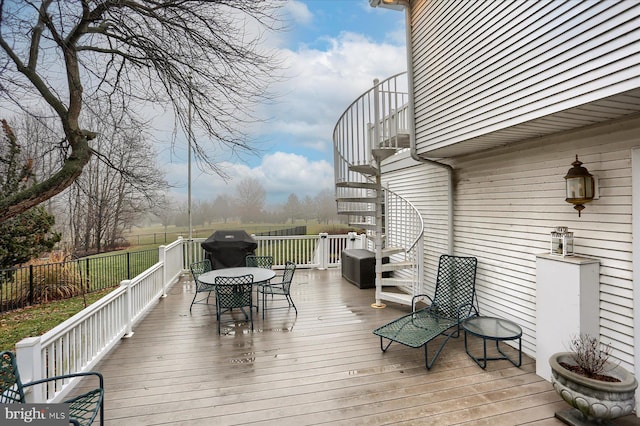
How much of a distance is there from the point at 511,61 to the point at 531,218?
5.75 feet

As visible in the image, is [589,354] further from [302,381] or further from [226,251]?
[226,251]

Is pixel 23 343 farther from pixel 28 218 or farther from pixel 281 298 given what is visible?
pixel 28 218

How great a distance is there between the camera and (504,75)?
288 cm

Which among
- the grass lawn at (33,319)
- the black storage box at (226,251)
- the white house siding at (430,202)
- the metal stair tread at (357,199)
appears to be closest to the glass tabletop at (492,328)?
the white house siding at (430,202)

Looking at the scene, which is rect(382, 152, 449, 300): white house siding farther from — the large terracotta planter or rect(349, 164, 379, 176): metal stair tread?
the large terracotta planter

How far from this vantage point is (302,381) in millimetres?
2881

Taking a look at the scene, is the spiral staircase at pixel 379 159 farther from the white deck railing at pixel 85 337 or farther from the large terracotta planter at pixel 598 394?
the white deck railing at pixel 85 337

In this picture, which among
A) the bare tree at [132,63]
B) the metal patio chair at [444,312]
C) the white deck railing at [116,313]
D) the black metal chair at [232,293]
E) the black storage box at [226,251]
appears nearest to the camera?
the white deck railing at [116,313]

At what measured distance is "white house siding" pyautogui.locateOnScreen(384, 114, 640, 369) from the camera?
252 centimetres

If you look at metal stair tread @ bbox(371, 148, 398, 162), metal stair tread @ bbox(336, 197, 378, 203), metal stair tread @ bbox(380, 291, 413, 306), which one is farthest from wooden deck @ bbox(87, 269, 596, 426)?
metal stair tread @ bbox(371, 148, 398, 162)

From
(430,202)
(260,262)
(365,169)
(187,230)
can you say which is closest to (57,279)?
(187,230)

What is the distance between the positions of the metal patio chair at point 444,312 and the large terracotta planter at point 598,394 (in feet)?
3.74

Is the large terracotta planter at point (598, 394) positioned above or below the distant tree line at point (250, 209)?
below

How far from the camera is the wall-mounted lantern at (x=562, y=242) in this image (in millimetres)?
2881
